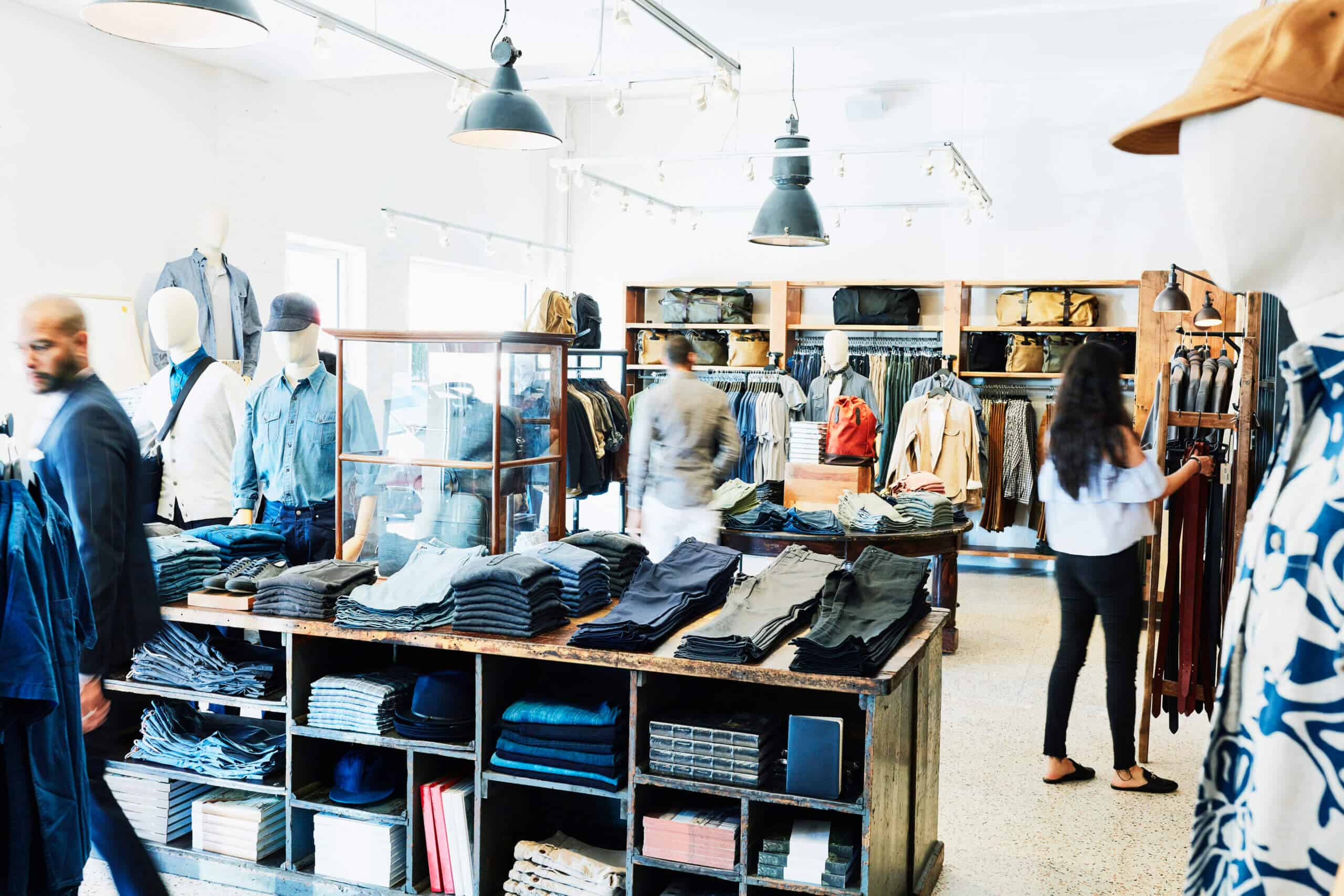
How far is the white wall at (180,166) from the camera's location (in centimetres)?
548

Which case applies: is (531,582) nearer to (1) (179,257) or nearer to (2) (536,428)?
(2) (536,428)

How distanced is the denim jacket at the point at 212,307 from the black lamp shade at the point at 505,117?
6.91 ft

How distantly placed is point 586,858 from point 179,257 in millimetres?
4786

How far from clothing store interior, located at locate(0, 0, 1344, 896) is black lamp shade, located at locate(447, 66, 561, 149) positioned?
2 centimetres

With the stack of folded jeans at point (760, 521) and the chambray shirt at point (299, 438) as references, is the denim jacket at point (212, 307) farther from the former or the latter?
the stack of folded jeans at point (760, 521)

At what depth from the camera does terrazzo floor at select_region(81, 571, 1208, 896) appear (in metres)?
3.46

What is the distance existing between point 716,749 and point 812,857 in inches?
13.7

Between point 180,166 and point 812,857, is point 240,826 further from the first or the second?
point 180,166

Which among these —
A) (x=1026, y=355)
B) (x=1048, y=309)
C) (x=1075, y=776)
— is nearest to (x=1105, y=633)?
(x=1075, y=776)

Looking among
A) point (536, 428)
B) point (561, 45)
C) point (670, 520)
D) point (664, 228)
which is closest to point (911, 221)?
point (664, 228)

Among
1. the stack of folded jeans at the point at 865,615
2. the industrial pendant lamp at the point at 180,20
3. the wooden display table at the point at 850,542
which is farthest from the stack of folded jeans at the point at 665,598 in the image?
the wooden display table at the point at 850,542

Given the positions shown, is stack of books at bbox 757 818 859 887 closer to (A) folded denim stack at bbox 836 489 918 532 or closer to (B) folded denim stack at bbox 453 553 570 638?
(B) folded denim stack at bbox 453 553 570 638

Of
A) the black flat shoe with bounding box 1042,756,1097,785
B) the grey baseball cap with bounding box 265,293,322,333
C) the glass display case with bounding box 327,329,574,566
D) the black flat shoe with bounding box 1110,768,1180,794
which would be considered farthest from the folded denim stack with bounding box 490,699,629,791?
the black flat shoe with bounding box 1110,768,1180,794

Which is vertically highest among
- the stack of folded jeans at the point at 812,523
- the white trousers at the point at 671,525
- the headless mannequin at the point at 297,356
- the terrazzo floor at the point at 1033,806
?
the headless mannequin at the point at 297,356
